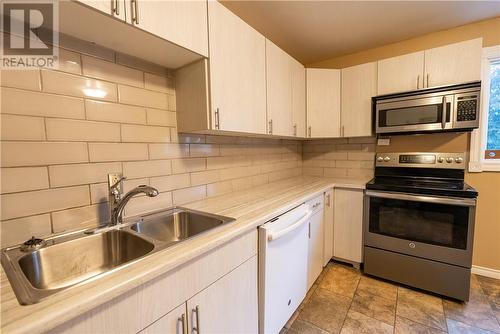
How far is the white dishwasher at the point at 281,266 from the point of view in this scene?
4.13ft

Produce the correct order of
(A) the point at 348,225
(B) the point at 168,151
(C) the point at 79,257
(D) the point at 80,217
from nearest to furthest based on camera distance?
(C) the point at 79,257 < (D) the point at 80,217 < (B) the point at 168,151 < (A) the point at 348,225

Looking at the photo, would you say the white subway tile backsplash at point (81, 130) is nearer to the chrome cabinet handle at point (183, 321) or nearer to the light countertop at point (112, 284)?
the light countertop at point (112, 284)

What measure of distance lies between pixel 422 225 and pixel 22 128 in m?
2.65

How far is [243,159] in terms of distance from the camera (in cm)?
207

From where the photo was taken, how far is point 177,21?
1.13m

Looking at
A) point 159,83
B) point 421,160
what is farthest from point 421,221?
point 159,83

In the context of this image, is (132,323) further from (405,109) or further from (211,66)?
(405,109)

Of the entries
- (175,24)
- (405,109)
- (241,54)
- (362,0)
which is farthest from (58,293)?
(405,109)

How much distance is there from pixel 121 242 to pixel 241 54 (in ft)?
4.40

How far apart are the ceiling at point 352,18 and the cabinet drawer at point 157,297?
5.94 ft

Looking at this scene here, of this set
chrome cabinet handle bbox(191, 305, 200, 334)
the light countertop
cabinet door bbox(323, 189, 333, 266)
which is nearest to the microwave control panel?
cabinet door bbox(323, 189, 333, 266)

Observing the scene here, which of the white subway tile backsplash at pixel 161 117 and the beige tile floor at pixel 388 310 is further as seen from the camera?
the beige tile floor at pixel 388 310

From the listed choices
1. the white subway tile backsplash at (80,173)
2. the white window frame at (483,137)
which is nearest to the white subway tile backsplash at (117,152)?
the white subway tile backsplash at (80,173)

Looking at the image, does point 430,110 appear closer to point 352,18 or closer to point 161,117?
point 352,18
